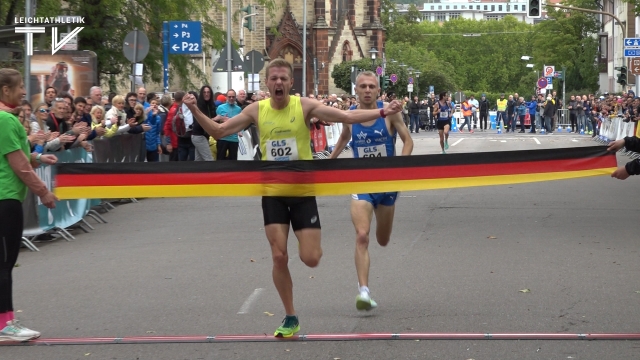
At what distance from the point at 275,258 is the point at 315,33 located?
85309 millimetres

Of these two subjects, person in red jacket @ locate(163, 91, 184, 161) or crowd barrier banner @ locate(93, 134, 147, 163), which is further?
person in red jacket @ locate(163, 91, 184, 161)

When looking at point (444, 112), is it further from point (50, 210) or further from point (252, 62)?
point (50, 210)

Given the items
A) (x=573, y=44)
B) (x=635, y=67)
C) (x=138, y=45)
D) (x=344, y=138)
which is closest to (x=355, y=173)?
(x=344, y=138)

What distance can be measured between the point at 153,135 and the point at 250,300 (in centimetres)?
1177

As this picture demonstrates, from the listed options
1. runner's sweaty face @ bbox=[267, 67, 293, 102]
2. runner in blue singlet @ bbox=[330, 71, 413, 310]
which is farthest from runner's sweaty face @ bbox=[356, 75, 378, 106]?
runner's sweaty face @ bbox=[267, 67, 293, 102]

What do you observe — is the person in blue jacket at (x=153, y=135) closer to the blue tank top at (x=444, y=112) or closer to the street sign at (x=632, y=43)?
the blue tank top at (x=444, y=112)

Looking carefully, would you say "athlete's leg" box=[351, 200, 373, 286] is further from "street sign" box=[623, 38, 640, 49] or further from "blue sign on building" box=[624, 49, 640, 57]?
"street sign" box=[623, 38, 640, 49]

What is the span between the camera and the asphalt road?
8.05 meters

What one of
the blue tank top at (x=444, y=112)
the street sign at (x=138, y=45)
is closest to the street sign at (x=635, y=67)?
the blue tank top at (x=444, y=112)

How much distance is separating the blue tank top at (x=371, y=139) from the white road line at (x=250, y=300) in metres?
1.53

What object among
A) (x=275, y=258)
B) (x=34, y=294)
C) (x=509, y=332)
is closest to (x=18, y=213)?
(x=275, y=258)

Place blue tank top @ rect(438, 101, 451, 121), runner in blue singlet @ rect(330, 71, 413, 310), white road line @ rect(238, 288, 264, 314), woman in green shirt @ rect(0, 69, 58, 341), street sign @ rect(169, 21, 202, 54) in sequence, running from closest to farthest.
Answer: woman in green shirt @ rect(0, 69, 58, 341)
white road line @ rect(238, 288, 264, 314)
runner in blue singlet @ rect(330, 71, 413, 310)
street sign @ rect(169, 21, 202, 54)
blue tank top @ rect(438, 101, 451, 121)

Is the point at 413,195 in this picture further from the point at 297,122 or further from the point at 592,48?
the point at 592,48

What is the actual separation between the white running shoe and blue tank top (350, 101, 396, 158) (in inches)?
121
